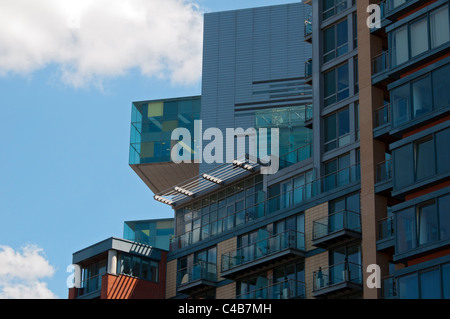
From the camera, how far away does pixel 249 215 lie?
56.9m

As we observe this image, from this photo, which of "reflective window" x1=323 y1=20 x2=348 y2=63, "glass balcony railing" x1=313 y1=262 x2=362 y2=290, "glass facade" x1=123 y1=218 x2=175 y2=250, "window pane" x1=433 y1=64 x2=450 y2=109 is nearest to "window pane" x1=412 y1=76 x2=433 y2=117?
"window pane" x1=433 y1=64 x2=450 y2=109

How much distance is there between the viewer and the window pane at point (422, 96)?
41.7 metres

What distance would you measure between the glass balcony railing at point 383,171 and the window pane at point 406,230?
214 inches

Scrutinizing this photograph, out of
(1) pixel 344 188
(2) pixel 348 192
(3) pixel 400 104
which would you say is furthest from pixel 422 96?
(1) pixel 344 188

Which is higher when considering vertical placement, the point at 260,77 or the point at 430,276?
the point at 260,77

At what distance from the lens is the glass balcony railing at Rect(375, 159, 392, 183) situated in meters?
46.1

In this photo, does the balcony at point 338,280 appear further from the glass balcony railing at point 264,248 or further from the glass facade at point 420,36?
the glass facade at point 420,36

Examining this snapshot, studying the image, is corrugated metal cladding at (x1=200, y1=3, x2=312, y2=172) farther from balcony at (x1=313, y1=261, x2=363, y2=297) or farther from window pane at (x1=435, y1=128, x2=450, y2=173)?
window pane at (x1=435, y1=128, x2=450, y2=173)

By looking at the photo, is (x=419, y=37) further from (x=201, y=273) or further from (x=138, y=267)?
(x=138, y=267)

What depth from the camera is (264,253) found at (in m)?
52.6

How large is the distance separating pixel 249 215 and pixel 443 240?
20.2 m
